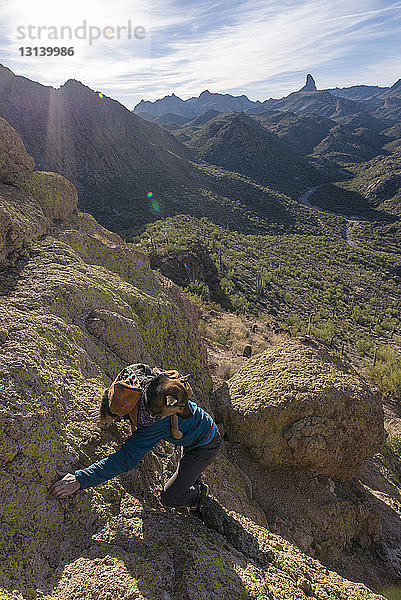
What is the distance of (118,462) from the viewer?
7.97 feet

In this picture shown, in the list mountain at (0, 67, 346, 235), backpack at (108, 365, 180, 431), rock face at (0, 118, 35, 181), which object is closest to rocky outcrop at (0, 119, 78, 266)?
rock face at (0, 118, 35, 181)

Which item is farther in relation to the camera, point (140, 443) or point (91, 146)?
point (91, 146)

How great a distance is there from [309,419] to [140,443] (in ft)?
9.75

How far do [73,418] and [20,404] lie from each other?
452 millimetres

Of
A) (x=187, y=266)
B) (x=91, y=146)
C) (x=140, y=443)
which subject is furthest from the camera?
(x=91, y=146)

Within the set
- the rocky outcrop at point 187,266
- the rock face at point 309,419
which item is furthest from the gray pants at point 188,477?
the rocky outcrop at point 187,266

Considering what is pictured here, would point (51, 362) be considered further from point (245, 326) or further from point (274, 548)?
point (245, 326)

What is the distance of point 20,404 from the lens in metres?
2.56

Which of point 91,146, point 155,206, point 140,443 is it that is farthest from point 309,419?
point 91,146

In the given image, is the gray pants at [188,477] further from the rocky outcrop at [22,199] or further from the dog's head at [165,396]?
the rocky outcrop at [22,199]

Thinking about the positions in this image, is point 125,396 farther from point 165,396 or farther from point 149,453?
point 149,453

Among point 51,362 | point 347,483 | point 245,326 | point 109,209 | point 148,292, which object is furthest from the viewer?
point 109,209

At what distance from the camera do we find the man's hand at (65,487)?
2348mm

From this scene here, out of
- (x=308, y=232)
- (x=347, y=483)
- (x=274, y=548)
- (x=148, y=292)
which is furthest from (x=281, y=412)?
(x=308, y=232)
